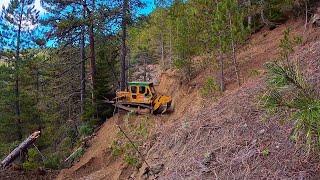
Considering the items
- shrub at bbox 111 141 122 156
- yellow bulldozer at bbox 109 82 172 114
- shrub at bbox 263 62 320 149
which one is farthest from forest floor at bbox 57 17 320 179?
yellow bulldozer at bbox 109 82 172 114

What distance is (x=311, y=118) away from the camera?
12.0ft

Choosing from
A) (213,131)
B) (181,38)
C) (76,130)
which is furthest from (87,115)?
(213,131)

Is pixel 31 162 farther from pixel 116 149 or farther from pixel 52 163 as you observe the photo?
pixel 116 149

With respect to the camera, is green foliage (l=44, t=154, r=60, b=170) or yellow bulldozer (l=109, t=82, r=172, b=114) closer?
green foliage (l=44, t=154, r=60, b=170)

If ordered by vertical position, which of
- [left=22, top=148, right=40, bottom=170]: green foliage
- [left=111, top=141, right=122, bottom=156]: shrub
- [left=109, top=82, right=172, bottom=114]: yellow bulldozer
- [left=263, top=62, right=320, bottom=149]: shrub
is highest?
[left=263, top=62, right=320, bottom=149]: shrub

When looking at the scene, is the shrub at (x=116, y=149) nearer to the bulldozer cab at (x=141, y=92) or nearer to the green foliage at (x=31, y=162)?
the green foliage at (x=31, y=162)

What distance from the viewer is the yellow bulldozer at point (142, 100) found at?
677 inches

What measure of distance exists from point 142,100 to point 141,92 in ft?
1.40

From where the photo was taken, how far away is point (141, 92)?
17984 mm

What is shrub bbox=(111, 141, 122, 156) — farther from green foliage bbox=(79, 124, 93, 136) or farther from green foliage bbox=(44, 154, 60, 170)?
green foliage bbox=(79, 124, 93, 136)

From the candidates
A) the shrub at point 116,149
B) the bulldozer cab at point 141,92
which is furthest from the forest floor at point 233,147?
the bulldozer cab at point 141,92

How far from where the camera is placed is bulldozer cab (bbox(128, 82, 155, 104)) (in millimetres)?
17672

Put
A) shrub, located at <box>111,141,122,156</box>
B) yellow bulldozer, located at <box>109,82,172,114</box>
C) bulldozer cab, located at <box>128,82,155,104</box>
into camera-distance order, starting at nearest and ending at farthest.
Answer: shrub, located at <box>111,141,122,156</box>
yellow bulldozer, located at <box>109,82,172,114</box>
bulldozer cab, located at <box>128,82,155,104</box>

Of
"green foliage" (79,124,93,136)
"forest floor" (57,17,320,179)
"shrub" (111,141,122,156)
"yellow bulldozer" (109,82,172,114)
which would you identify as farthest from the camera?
"green foliage" (79,124,93,136)
